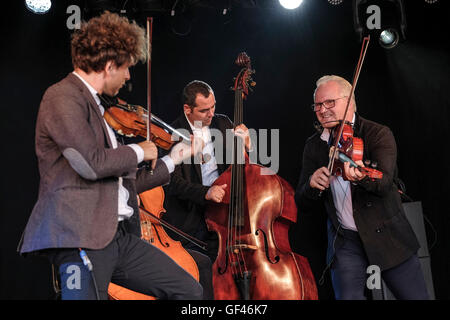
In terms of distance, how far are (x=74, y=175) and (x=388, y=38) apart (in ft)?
9.38

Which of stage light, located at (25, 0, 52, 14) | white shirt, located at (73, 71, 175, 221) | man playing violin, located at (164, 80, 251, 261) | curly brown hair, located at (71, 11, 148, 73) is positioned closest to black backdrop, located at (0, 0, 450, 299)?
stage light, located at (25, 0, 52, 14)

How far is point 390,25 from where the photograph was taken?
4102 mm

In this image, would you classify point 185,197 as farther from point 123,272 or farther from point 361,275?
point 123,272

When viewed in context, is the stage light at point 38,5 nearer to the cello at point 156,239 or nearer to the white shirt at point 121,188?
the cello at point 156,239

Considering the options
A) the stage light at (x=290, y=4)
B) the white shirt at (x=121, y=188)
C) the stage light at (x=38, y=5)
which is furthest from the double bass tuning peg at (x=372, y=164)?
the stage light at (x=38, y=5)

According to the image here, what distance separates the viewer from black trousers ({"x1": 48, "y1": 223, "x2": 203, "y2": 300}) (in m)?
2.19

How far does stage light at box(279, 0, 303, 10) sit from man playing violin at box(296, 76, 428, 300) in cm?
109

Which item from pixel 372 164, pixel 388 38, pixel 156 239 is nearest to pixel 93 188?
pixel 156 239

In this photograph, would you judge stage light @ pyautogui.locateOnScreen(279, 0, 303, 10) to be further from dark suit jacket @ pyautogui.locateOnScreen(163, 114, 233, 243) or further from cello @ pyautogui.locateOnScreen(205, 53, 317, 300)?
cello @ pyautogui.locateOnScreen(205, 53, 317, 300)

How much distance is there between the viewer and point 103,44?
2.44 m
